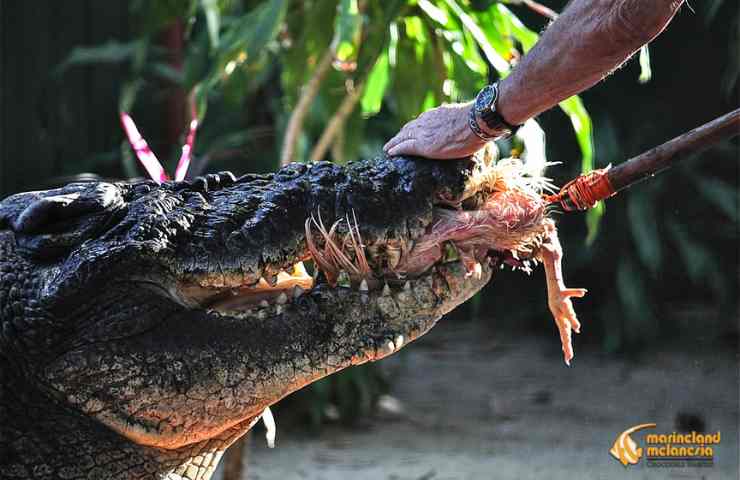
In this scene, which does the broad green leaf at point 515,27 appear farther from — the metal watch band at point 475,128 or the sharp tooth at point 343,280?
the sharp tooth at point 343,280

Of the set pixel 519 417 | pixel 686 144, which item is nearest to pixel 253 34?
pixel 686 144

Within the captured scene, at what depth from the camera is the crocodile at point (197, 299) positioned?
65.8 inches

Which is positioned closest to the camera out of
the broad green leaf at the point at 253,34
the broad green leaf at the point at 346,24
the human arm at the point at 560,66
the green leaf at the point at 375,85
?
the human arm at the point at 560,66

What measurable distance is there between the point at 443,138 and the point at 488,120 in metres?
0.09

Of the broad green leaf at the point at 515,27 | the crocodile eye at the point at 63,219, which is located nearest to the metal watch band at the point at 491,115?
the crocodile eye at the point at 63,219

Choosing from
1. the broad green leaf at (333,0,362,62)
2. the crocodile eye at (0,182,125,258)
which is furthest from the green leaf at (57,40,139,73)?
the crocodile eye at (0,182,125,258)

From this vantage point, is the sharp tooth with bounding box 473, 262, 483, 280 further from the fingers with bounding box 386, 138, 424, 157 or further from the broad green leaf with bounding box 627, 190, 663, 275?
the broad green leaf with bounding box 627, 190, 663, 275

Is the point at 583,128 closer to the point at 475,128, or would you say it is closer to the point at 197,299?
the point at 475,128

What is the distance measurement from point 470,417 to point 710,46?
285cm

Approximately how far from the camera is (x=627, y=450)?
4.05 m

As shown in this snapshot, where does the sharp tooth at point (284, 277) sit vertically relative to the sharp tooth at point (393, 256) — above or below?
above

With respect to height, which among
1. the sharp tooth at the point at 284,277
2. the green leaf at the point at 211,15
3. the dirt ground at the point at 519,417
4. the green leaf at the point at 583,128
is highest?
the green leaf at the point at 211,15

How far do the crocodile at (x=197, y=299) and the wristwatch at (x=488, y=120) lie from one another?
0.22ft

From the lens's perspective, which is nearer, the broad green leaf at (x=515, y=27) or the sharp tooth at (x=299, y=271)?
the sharp tooth at (x=299, y=271)
